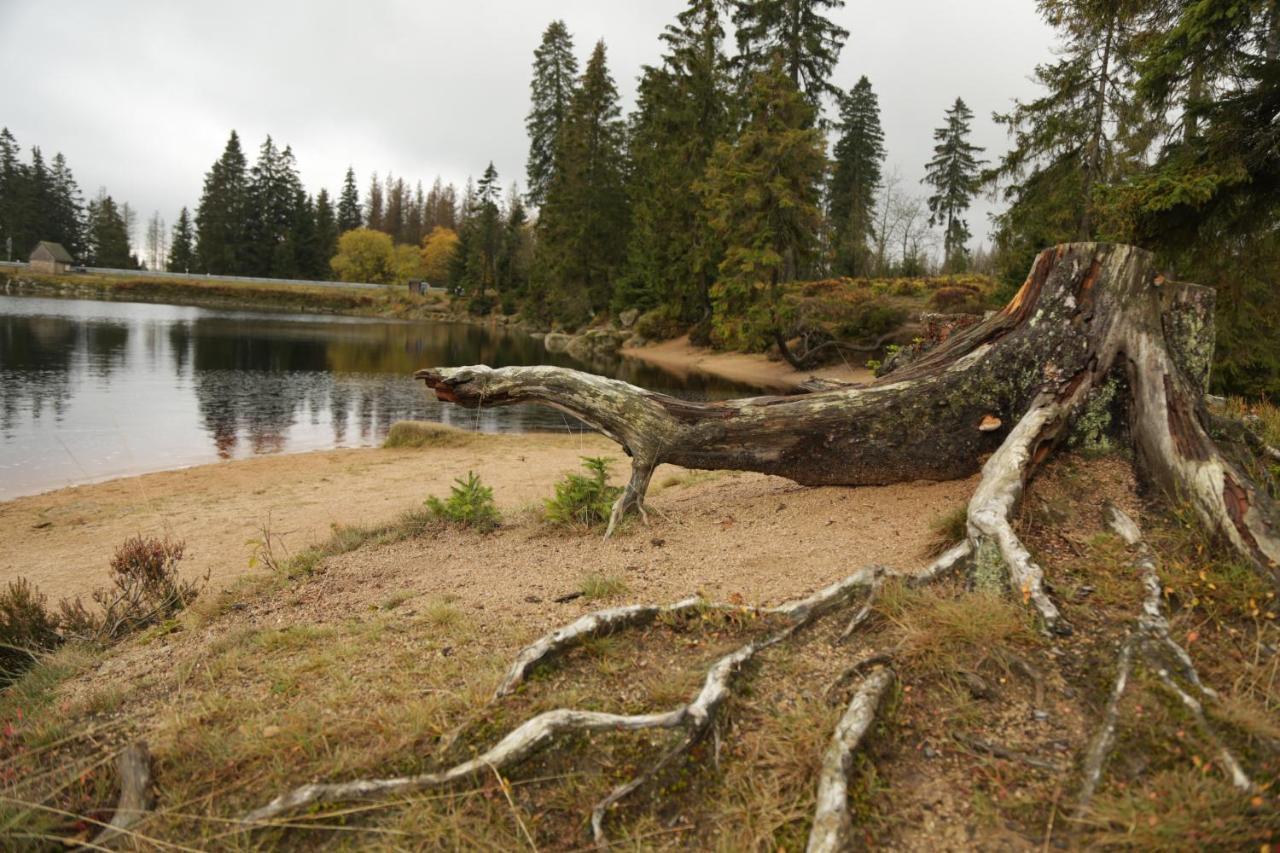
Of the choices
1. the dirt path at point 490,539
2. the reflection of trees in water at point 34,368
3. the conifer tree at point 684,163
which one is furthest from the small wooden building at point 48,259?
the dirt path at point 490,539

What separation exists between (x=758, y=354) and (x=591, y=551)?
31052mm

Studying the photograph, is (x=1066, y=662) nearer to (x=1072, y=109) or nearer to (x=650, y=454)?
(x=650, y=454)

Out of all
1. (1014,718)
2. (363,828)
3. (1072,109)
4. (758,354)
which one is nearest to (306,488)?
(363,828)

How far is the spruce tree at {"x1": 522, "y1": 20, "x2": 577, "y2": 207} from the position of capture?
5812 centimetres

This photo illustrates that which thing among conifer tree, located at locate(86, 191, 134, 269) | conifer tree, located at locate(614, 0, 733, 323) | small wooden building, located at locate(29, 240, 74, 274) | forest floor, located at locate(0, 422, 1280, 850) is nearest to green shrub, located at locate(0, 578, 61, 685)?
forest floor, located at locate(0, 422, 1280, 850)

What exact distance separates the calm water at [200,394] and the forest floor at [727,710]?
1074 cm

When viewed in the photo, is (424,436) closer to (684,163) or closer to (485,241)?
(684,163)

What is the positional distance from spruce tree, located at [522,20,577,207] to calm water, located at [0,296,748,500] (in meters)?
25.4

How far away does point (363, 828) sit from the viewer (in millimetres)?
2369

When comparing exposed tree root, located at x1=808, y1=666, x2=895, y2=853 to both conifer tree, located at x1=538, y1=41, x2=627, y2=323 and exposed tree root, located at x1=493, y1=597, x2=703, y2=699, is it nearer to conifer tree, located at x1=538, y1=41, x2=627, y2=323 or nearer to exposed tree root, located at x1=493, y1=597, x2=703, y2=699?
exposed tree root, located at x1=493, y1=597, x2=703, y2=699

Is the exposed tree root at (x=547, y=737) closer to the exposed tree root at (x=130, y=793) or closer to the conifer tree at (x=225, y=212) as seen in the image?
the exposed tree root at (x=130, y=793)

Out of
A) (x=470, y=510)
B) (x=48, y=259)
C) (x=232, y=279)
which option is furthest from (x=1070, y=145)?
(x=48, y=259)

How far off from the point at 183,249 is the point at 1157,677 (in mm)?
112109

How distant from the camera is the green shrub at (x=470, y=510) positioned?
6.57 m
